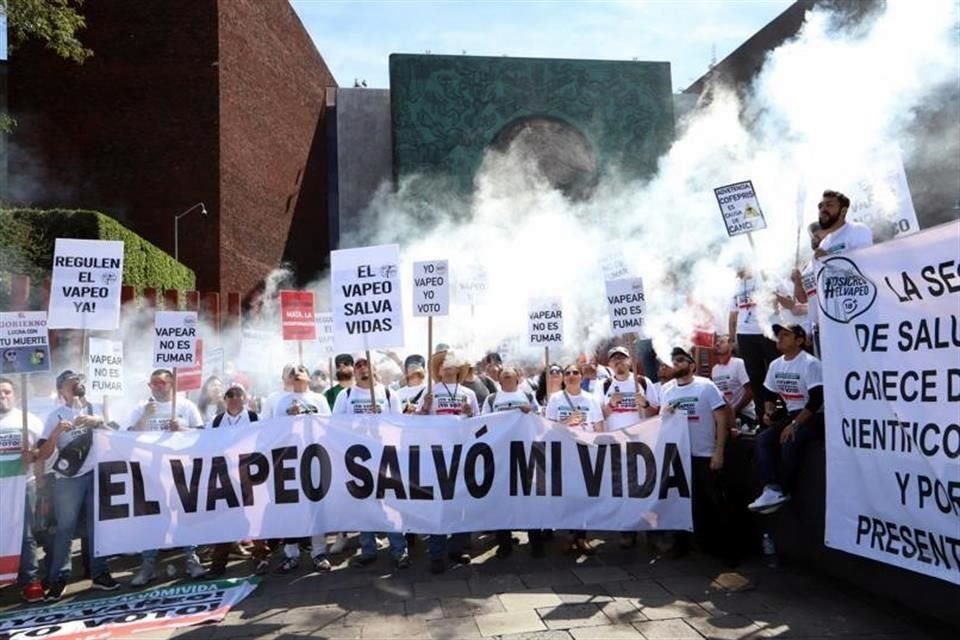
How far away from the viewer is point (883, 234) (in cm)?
689

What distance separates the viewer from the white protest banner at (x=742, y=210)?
23.8 ft

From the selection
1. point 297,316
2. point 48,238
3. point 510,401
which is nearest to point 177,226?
point 48,238

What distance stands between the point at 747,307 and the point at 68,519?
566cm

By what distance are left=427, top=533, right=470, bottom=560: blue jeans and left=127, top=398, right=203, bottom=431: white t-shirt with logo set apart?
226cm

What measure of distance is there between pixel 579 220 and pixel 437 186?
15.2 feet

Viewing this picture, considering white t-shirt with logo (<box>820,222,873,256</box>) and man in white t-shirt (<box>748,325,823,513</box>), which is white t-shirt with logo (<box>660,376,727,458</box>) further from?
white t-shirt with logo (<box>820,222,873,256</box>)

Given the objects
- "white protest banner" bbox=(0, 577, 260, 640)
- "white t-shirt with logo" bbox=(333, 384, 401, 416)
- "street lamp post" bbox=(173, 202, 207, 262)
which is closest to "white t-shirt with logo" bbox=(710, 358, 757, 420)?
"white t-shirt with logo" bbox=(333, 384, 401, 416)

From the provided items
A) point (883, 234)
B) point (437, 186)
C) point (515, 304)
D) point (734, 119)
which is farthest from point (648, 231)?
point (883, 234)

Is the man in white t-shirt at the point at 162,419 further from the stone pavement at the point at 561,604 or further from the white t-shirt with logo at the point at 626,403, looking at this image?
the white t-shirt with logo at the point at 626,403

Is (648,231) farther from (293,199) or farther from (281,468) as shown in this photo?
(281,468)

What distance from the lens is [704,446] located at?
5762mm

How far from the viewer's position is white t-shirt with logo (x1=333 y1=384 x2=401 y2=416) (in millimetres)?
6336

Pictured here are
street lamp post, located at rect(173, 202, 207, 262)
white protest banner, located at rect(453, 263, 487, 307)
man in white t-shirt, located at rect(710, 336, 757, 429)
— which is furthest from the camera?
street lamp post, located at rect(173, 202, 207, 262)

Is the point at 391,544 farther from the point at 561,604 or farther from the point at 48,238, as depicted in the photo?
the point at 48,238
